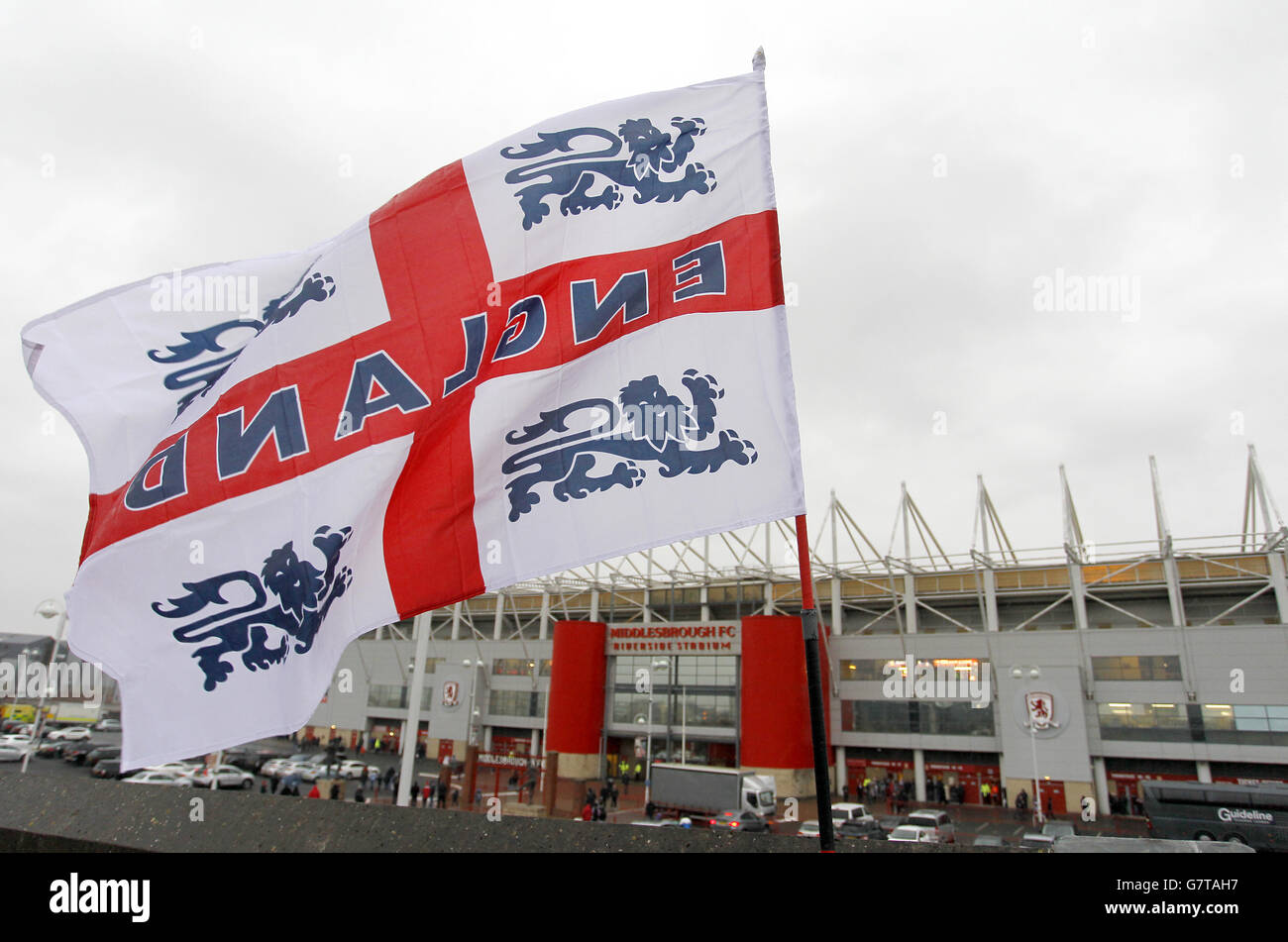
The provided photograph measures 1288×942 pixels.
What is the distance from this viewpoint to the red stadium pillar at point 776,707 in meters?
37.8

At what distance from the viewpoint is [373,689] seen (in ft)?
195

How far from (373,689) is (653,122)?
60.9 m

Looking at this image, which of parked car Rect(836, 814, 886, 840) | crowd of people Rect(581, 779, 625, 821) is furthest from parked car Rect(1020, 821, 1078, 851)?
crowd of people Rect(581, 779, 625, 821)

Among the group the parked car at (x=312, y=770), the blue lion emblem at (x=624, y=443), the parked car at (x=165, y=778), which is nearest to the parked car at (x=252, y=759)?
the parked car at (x=312, y=770)

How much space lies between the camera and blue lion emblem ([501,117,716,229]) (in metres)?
5.53

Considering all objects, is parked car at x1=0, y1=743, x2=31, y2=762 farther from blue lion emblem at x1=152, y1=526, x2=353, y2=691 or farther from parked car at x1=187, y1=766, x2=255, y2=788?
blue lion emblem at x1=152, y1=526, x2=353, y2=691

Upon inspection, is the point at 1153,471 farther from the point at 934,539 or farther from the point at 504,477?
the point at 504,477

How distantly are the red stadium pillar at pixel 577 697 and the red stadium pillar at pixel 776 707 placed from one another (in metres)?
9.31

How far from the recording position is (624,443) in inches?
196

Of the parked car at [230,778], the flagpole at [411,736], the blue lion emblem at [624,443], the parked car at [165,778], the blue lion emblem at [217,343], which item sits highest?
the blue lion emblem at [217,343]

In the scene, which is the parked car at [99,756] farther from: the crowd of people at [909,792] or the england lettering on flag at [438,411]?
the england lettering on flag at [438,411]

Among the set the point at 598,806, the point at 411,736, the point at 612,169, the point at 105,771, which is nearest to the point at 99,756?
the point at 105,771

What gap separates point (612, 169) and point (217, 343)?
337cm

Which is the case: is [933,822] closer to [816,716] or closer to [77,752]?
[816,716]
